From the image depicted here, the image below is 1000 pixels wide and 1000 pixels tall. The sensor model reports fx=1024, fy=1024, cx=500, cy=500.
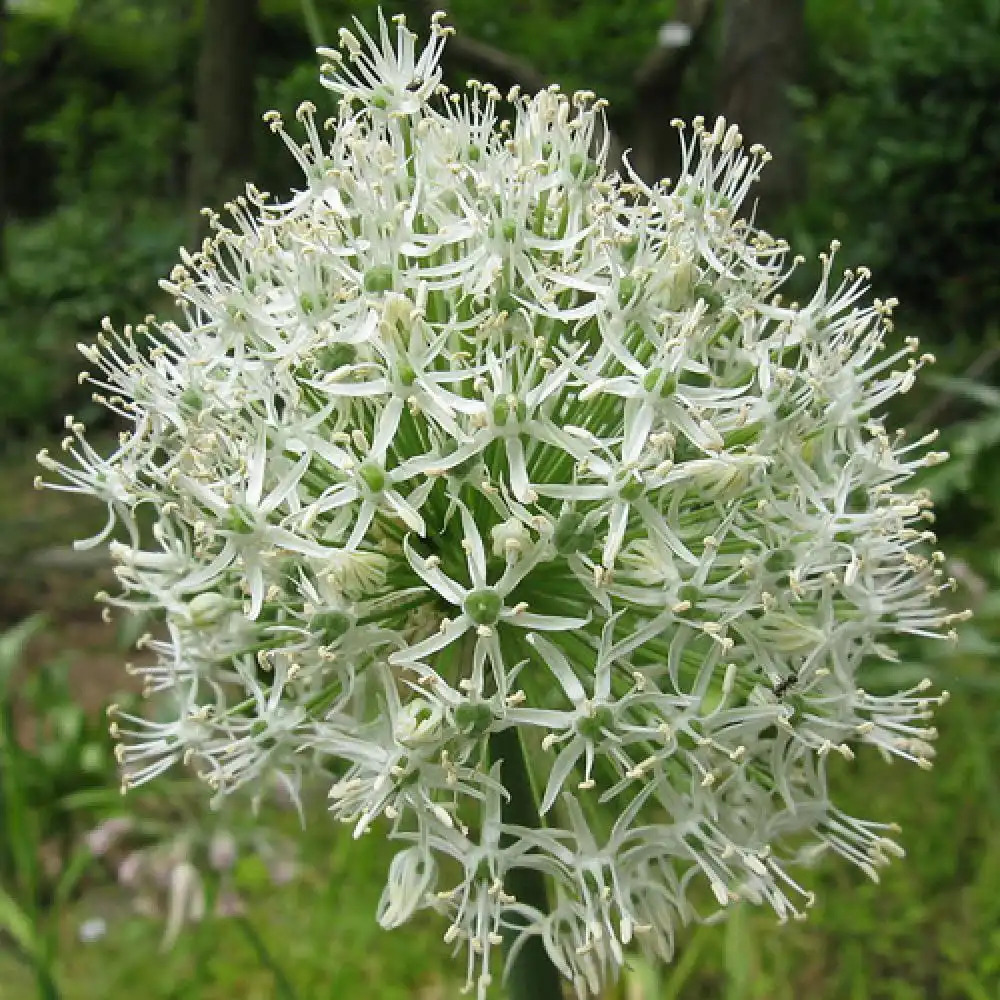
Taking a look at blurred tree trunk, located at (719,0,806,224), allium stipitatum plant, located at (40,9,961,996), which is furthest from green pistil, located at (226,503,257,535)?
blurred tree trunk, located at (719,0,806,224)

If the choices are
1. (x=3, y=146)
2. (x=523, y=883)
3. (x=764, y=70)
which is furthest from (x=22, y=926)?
(x=3, y=146)

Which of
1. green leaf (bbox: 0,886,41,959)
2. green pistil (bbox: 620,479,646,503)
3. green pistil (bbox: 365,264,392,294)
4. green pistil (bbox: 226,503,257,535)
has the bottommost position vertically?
green leaf (bbox: 0,886,41,959)

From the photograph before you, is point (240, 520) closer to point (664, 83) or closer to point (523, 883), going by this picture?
point (523, 883)

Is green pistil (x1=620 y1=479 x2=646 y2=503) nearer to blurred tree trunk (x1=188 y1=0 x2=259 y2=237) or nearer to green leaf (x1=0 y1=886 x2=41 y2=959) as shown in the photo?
green leaf (x1=0 y1=886 x2=41 y2=959)

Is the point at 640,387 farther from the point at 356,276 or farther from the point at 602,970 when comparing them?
the point at 602,970

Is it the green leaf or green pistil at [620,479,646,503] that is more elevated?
green pistil at [620,479,646,503]
